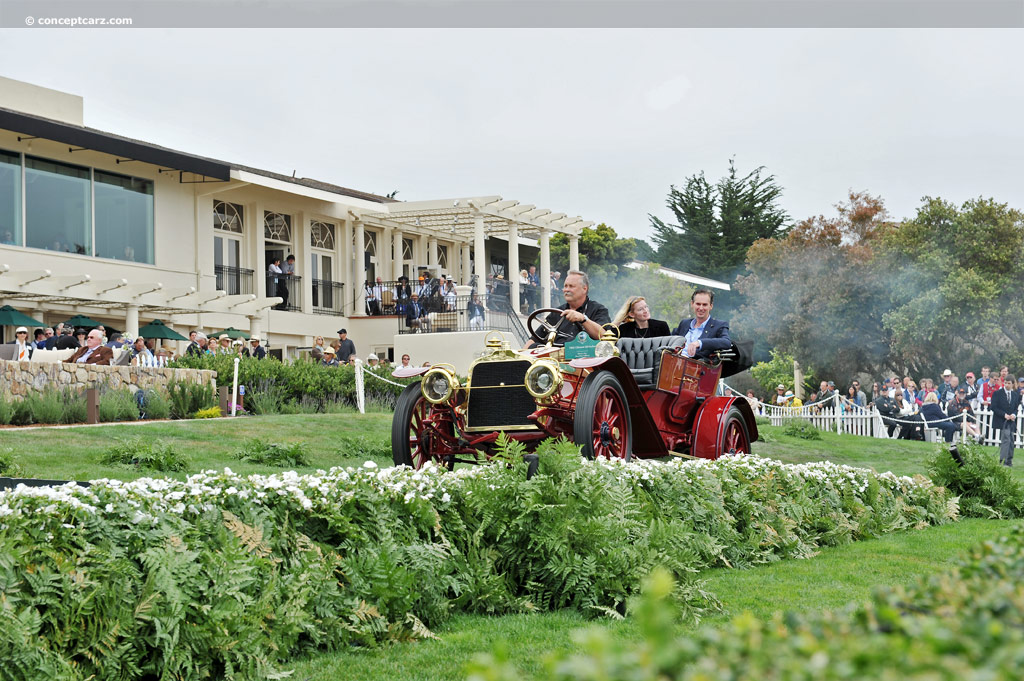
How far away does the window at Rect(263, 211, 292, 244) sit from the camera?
3017cm

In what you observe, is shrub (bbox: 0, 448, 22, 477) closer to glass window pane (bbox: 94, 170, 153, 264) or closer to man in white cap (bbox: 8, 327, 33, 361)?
man in white cap (bbox: 8, 327, 33, 361)

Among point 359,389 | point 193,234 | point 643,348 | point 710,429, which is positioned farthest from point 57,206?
point 710,429

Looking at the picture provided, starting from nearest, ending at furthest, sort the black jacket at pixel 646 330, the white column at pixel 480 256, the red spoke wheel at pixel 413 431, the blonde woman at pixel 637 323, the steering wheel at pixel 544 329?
the red spoke wheel at pixel 413 431 → the steering wheel at pixel 544 329 → the blonde woman at pixel 637 323 → the black jacket at pixel 646 330 → the white column at pixel 480 256

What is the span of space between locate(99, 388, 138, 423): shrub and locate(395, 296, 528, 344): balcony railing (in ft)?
44.2

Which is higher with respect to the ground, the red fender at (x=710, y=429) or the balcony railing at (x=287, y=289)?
the balcony railing at (x=287, y=289)

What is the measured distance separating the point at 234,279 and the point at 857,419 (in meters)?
16.6

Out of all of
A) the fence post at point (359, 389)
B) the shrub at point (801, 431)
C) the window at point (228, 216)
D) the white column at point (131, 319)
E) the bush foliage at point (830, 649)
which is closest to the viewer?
the bush foliage at point (830, 649)

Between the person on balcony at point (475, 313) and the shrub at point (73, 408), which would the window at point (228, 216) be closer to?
the person on balcony at point (475, 313)

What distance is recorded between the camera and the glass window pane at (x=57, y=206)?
2328 centimetres

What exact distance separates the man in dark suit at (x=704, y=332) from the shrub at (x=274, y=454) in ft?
14.4

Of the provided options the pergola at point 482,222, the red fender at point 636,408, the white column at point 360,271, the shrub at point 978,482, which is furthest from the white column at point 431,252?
the red fender at point 636,408

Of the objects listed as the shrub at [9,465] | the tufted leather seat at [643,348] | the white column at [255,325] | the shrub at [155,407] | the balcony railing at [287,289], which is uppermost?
the balcony railing at [287,289]

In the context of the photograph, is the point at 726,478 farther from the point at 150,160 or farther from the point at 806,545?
the point at 150,160

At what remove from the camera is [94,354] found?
53.3 ft
